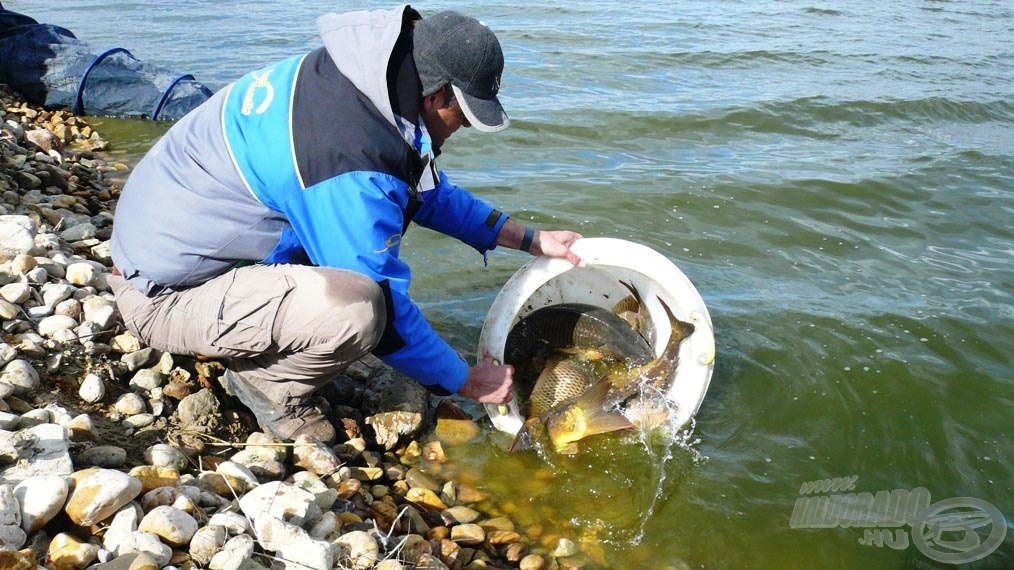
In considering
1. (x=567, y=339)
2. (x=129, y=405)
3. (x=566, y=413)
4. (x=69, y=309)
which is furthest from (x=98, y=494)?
(x=567, y=339)

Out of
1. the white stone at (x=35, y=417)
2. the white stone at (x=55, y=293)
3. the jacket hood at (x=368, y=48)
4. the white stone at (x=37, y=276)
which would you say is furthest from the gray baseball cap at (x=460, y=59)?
the white stone at (x=37, y=276)

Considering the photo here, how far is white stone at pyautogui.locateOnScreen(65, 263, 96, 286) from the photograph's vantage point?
399cm

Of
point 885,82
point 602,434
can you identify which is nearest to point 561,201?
point 602,434

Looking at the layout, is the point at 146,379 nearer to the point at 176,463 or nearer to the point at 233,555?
the point at 176,463

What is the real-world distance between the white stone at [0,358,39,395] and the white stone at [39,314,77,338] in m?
0.34

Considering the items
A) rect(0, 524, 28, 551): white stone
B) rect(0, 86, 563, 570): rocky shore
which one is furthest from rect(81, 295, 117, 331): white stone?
rect(0, 524, 28, 551): white stone

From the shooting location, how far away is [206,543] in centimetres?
250

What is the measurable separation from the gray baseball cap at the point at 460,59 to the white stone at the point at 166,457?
163 centimetres

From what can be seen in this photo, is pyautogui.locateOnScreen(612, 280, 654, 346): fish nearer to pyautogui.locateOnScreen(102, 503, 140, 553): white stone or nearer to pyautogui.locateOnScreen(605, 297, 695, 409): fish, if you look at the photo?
pyautogui.locateOnScreen(605, 297, 695, 409): fish

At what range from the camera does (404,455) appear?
387 cm

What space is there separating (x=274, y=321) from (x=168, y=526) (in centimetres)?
93

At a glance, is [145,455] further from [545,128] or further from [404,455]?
[545,128]

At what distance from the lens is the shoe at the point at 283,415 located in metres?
3.53

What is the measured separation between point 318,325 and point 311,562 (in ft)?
2.97
